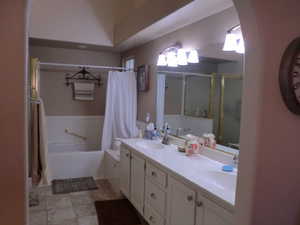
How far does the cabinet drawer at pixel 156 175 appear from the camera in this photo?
220cm

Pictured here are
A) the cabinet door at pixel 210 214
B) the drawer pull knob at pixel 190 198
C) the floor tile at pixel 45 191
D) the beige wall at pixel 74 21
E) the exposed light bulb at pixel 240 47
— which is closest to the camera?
the cabinet door at pixel 210 214

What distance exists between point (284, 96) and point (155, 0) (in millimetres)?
1977

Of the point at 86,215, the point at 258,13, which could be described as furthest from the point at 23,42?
the point at 86,215

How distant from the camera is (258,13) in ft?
4.06

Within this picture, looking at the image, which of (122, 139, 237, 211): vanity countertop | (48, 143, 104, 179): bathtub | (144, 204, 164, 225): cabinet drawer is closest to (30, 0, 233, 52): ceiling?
(122, 139, 237, 211): vanity countertop

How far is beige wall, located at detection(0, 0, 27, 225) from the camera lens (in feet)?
3.25

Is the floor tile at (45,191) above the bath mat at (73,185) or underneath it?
underneath

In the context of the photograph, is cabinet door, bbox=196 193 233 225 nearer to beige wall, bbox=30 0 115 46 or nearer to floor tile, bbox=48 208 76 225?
floor tile, bbox=48 208 76 225

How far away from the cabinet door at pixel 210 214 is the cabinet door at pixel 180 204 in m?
0.07

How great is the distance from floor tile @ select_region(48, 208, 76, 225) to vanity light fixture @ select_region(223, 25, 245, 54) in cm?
245

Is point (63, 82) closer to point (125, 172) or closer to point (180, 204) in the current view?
point (125, 172)

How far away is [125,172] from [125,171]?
0.5 inches

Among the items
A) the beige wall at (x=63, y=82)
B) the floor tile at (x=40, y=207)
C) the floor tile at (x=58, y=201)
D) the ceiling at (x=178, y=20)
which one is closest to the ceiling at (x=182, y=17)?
the ceiling at (x=178, y=20)

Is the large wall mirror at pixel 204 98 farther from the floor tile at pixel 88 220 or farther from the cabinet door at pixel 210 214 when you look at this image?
the floor tile at pixel 88 220
